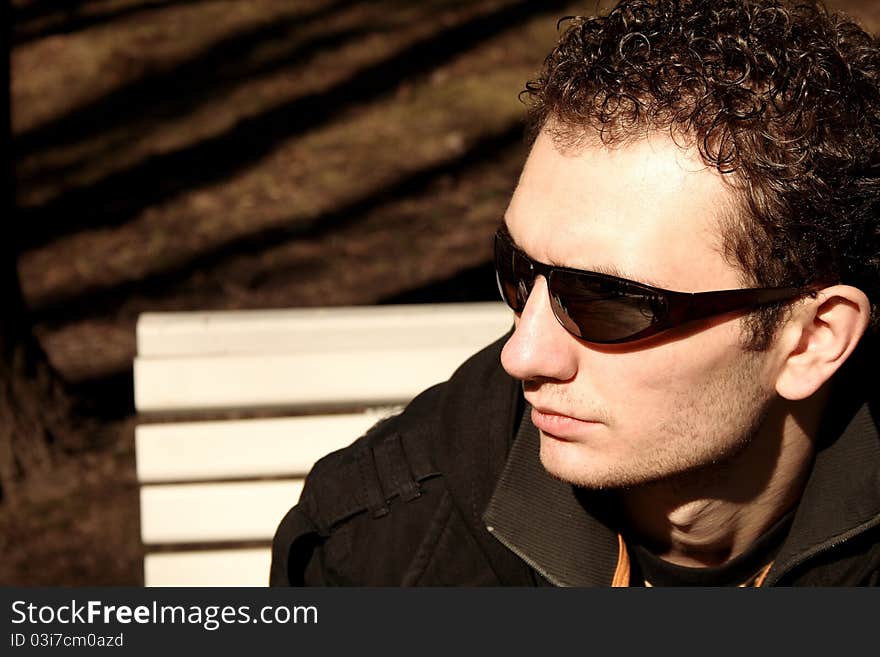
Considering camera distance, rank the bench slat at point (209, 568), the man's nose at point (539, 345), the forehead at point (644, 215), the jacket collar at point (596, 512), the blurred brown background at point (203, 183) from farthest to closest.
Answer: the blurred brown background at point (203, 183) → the bench slat at point (209, 568) → the jacket collar at point (596, 512) → the man's nose at point (539, 345) → the forehead at point (644, 215)

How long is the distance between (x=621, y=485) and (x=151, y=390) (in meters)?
1.23

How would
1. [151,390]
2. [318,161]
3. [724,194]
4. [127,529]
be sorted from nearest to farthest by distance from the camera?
[724,194] → [151,390] → [127,529] → [318,161]

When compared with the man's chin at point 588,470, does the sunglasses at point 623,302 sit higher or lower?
higher

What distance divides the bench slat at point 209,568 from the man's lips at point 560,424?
1.09m

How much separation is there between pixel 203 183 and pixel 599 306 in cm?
452

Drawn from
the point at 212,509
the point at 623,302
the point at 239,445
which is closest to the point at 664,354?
the point at 623,302

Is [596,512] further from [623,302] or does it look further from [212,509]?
[212,509]

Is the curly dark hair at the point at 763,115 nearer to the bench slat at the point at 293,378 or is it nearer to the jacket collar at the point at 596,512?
the jacket collar at the point at 596,512

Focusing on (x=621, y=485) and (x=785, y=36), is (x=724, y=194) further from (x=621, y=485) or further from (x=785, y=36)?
(x=621, y=485)

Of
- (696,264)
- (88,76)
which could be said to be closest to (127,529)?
(696,264)

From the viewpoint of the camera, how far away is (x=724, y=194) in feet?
6.30

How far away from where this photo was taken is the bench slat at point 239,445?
9.21 ft

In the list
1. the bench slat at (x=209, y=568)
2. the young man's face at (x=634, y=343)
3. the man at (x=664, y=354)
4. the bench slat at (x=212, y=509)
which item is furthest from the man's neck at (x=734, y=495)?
the bench slat at (x=209, y=568)

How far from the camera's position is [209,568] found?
292 centimetres
